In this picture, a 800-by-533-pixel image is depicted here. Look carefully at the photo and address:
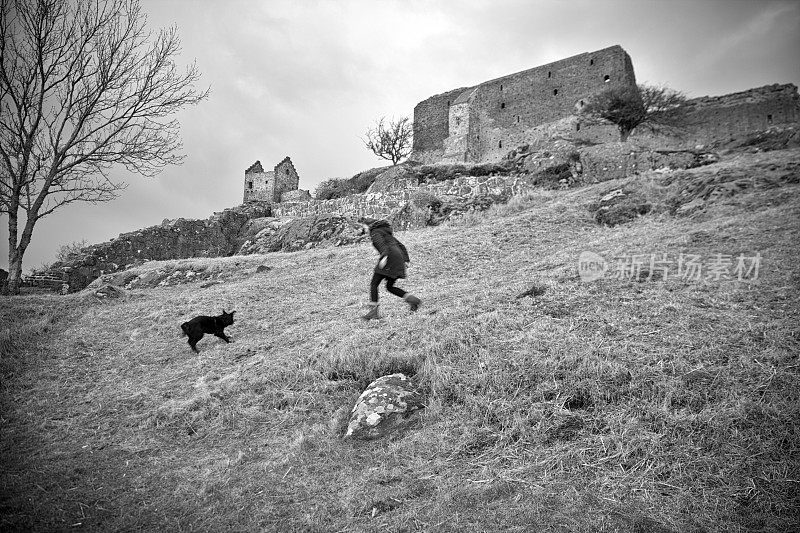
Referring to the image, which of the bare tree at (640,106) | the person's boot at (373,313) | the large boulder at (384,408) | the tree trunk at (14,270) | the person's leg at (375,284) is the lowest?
the large boulder at (384,408)

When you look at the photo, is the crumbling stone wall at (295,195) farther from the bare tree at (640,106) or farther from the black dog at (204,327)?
the black dog at (204,327)

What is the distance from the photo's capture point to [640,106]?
25.4 m

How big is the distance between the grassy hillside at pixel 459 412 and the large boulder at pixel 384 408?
0.56 ft

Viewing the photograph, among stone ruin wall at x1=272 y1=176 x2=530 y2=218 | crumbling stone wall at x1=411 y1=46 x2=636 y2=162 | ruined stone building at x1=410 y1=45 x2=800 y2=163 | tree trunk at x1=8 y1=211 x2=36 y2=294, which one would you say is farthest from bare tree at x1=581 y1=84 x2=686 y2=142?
tree trunk at x1=8 y1=211 x2=36 y2=294

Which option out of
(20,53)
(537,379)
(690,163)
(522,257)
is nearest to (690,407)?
(537,379)

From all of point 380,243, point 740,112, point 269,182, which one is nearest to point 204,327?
point 380,243

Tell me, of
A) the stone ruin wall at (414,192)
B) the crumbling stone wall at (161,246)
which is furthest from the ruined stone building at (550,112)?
the crumbling stone wall at (161,246)

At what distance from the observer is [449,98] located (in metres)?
38.1

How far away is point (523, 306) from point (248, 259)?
38.9 feet

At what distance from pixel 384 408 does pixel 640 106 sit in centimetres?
2788

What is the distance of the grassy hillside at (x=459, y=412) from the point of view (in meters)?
3.05

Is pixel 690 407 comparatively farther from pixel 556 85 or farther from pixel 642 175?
pixel 556 85

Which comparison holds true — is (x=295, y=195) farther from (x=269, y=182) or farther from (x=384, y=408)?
(x=384, y=408)

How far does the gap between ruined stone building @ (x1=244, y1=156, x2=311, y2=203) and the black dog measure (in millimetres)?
26033
